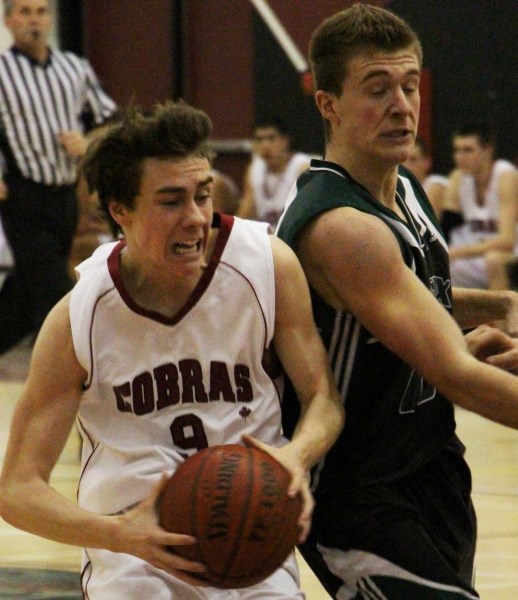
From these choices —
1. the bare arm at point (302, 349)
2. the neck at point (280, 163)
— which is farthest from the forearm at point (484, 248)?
the bare arm at point (302, 349)

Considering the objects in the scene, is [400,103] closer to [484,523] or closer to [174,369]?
[174,369]

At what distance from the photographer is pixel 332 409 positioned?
2986 mm

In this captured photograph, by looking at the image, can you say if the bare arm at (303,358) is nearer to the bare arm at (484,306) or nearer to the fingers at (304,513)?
the fingers at (304,513)

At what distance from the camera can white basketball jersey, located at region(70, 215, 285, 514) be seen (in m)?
3.06

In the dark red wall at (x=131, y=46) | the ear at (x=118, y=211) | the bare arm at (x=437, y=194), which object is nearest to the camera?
the ear at (x=118, y=211)

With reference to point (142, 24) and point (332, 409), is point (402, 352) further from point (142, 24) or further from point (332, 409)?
point (142, 24)

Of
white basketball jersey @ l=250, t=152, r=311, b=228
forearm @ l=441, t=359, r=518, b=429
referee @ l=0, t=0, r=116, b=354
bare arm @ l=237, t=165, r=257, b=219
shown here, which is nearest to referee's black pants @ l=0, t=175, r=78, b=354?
Result: referee @ l=0, t=0, r=116, b=354

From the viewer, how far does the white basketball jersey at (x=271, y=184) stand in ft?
35.0

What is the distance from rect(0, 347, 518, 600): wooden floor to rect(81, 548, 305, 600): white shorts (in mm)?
1454

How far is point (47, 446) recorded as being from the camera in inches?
119

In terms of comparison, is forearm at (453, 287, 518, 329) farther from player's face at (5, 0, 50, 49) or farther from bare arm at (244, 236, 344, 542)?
player's face at (5, 0, 50, 49)

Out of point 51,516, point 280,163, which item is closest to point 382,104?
point 51,516

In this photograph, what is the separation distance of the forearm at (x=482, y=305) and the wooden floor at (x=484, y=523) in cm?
118

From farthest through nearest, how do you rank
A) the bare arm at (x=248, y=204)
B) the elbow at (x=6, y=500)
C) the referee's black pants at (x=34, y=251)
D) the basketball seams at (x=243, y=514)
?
the bare arm at (x=248, y=204) → the referee's black pants at (x=34, y=251) → the elbow at (x=6, y=500) → the basketball seams at (x=243, y=514)
